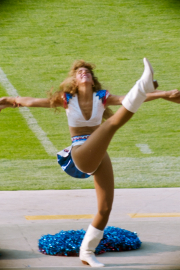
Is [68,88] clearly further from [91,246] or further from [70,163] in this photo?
[91,246]

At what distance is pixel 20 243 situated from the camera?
377cm

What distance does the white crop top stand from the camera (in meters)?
3.26

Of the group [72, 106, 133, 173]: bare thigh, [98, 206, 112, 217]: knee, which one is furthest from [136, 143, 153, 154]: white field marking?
[72, 106, 133, 173]: bare thigh

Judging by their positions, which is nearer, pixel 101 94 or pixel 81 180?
pixel 101 94

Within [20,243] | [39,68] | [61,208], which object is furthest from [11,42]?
[20,243]

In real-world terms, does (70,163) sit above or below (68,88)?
below

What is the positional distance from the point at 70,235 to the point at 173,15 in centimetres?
1106

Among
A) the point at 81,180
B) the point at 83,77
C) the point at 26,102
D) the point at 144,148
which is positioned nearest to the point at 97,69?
the point at 144,148

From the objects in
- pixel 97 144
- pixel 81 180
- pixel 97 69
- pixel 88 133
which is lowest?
pixel 97 69

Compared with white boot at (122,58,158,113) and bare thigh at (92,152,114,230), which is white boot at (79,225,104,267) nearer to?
bare thigh at (92,152,114,230)

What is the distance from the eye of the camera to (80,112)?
3246mm

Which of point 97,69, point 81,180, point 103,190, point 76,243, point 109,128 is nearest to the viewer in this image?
Answer: point 109,128

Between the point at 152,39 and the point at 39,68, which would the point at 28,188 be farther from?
the point at 152,39

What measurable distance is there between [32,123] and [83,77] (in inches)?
234
